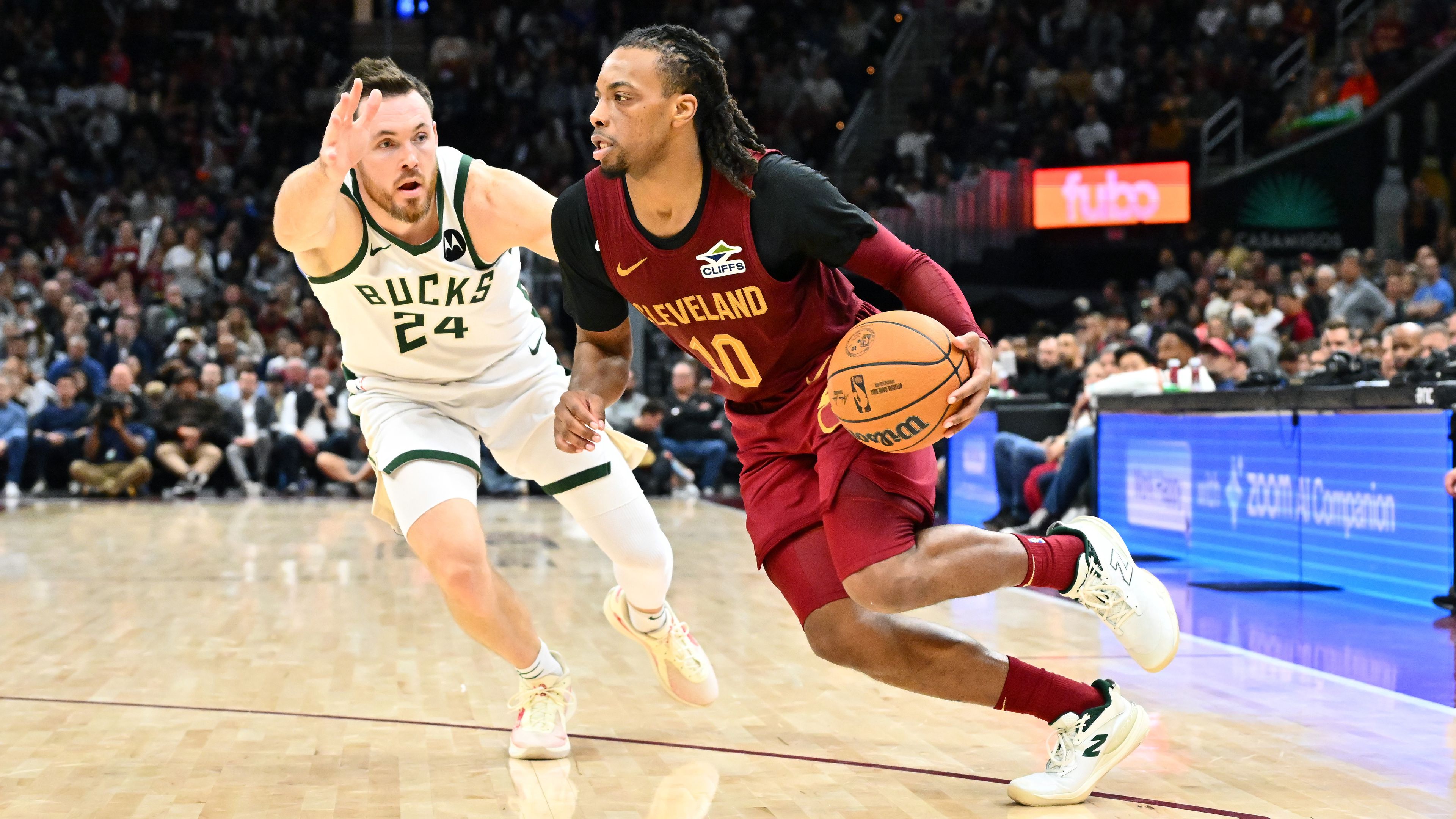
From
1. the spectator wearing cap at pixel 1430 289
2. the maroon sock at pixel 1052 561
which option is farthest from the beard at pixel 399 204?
the spectator wearing cap at pixel 1430 289

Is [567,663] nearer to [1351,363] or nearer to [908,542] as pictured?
[908,542]

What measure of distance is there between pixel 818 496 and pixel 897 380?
566mm

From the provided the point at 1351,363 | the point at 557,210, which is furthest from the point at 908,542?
the point at 1351,363

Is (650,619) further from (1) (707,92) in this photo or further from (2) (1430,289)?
(2) (1430,289)

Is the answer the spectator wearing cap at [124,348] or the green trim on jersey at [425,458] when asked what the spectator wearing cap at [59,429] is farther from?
the green trim on jersey at [425,458]

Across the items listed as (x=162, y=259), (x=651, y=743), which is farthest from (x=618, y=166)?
(x=162, y=259)

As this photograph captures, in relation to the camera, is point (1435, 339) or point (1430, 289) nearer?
point (1435, 339)

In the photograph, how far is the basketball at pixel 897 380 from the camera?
296cm

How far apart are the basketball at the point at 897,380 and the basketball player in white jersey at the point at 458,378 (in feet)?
3.52

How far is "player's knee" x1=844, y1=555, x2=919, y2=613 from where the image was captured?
3102 mm

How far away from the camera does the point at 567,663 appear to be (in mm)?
5344

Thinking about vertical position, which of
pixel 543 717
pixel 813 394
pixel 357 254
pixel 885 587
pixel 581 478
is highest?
pixel 357 254

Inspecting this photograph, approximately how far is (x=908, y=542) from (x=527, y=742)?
1312mm

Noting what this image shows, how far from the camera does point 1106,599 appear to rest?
334 centimetres
